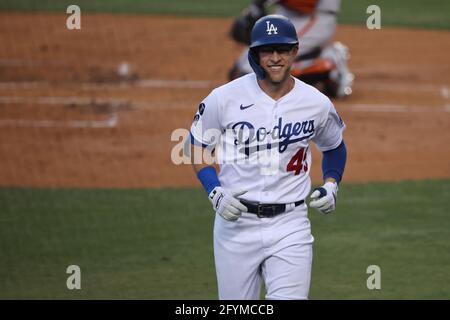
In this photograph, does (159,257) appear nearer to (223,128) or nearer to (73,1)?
(223,128)

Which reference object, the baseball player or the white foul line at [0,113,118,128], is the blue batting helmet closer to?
the baseball player

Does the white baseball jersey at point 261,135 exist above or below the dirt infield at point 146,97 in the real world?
below

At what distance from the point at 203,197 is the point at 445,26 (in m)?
12.0

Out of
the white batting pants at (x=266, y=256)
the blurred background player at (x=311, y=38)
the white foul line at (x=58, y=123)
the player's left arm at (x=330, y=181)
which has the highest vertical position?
the blurred background player at (x=311, y=38)

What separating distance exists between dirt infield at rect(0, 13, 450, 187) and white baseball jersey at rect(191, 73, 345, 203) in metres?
5.61

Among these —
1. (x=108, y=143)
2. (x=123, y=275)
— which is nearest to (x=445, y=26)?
(x=108, y=143)

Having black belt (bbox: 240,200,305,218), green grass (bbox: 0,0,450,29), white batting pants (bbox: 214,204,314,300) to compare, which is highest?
green grass (bbox: 0,0,450,29)

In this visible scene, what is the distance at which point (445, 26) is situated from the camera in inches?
855

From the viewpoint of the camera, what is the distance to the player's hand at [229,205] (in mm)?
5855

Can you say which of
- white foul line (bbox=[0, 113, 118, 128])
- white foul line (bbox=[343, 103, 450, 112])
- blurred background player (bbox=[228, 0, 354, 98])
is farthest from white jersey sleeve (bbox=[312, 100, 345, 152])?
white foul line (bbox=[343, 103, 450, 112])

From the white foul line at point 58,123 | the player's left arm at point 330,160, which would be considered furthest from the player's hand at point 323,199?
→ the white foul line at point 58,123

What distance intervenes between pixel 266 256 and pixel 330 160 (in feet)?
2.80

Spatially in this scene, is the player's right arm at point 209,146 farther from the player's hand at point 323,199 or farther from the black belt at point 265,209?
the player's hand at point 323,199

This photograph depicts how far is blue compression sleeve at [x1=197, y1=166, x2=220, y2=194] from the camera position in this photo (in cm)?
611
